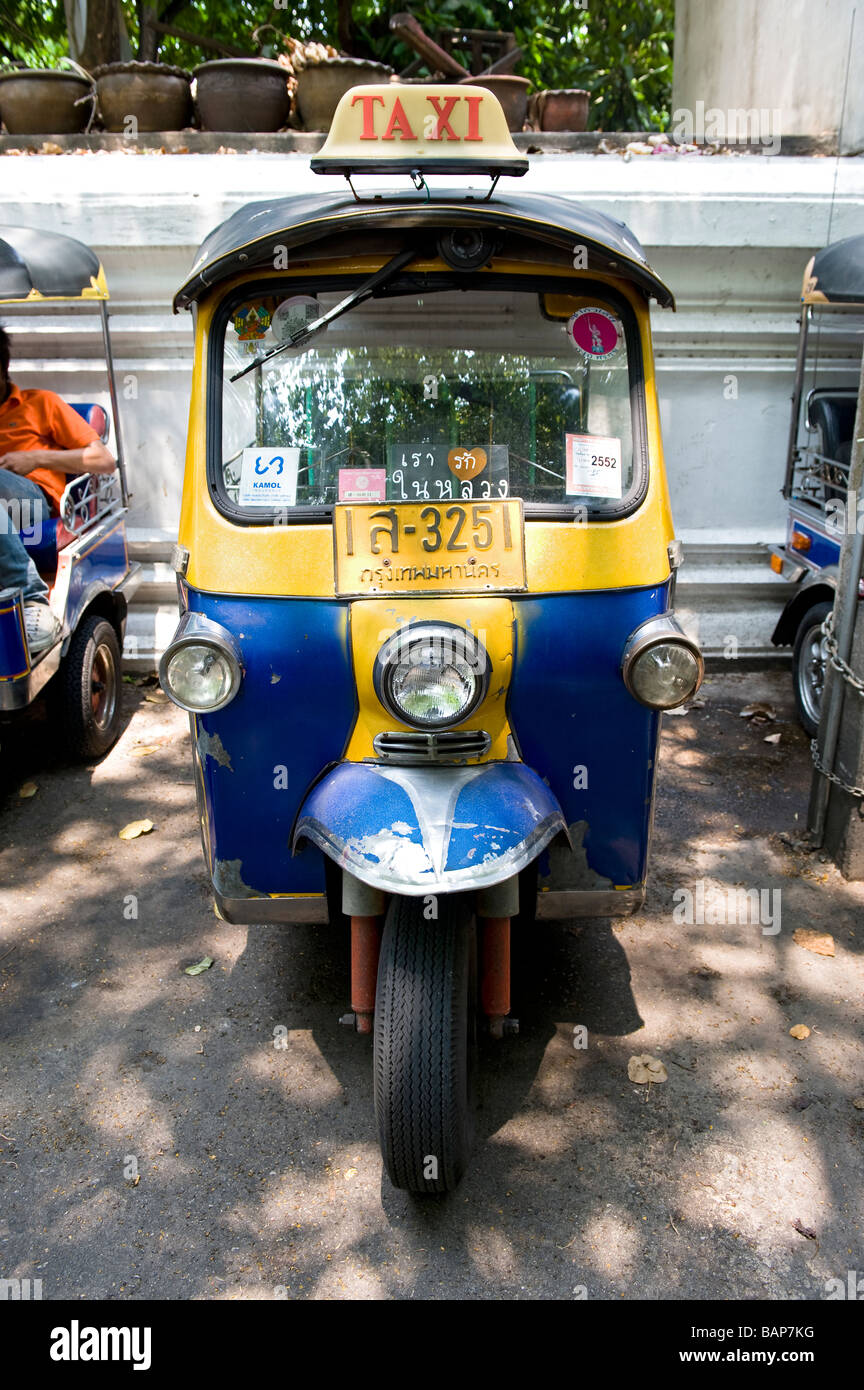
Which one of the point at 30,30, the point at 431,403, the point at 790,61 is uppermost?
the point at 30,30

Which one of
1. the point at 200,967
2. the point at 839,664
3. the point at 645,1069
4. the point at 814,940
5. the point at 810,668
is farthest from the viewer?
the point at 810,668

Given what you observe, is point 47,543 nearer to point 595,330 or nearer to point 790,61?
point 595,330

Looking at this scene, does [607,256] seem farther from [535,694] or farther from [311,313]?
[535,694]

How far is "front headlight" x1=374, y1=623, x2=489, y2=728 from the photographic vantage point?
238cm

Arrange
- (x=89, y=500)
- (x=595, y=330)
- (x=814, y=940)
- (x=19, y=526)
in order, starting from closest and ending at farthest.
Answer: (x=595, y=330), (x=814, y=940), (x=19, y=526), (x=89, y=500)

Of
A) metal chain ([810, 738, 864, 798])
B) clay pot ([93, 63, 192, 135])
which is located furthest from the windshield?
clay pot ([93, 63, 192, 135])

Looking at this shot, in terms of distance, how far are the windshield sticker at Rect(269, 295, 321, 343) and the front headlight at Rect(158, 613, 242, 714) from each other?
81 centimetres

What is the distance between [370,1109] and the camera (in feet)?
8.80

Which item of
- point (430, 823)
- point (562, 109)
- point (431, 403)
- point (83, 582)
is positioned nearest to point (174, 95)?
point (562, 109)

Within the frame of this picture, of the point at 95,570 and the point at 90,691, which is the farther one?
the point at 95,570

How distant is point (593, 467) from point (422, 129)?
0.92 metres

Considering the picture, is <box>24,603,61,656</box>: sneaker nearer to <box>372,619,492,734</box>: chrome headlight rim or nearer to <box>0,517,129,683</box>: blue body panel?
<box>0,517,129,683</box>: blue body panel

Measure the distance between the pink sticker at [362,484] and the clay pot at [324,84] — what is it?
180 inches

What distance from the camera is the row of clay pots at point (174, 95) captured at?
240 inches
